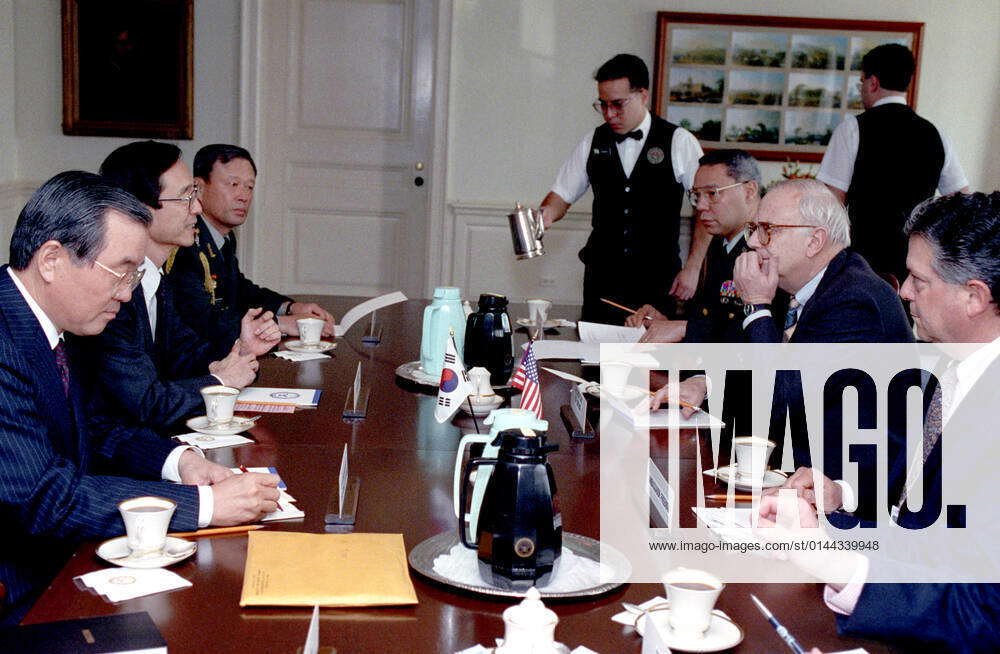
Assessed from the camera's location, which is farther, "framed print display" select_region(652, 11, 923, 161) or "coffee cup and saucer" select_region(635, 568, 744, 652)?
"framed print display" select_region(652, 11, 923, 161)

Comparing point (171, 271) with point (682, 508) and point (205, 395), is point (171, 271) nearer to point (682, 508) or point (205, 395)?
point (205, 395)

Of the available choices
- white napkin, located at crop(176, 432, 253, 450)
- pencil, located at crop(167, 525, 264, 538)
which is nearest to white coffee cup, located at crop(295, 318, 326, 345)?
white napkin, located at crop(176, 432, 253, 450)

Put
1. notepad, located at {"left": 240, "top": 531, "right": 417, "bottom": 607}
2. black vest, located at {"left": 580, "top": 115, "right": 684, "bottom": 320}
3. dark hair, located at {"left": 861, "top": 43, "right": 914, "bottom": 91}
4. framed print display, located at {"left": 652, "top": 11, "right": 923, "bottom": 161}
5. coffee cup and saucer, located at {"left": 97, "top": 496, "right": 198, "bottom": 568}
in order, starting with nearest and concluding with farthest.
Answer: notepad, located at {"left": 240, "top": 531, "right": 417, "bottom": 607}, coffee cup and saucer, located at {"left": 97, "top": 496, "right": 198, "bottom": 568}, dark hair, located at {"left": 861, "top": 43, "right": 914, "bottom": 91}, black vest, located at {"left": 580, "top": 115, "right": 684, "bottom": 320}, framed print display, located at {"left": 652, "top": 11, "right": 923, "bottom": 161}

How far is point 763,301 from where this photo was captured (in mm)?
2693

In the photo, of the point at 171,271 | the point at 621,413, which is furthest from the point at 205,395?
the point at 171,271

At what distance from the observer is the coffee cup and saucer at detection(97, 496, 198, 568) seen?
1.47 meters

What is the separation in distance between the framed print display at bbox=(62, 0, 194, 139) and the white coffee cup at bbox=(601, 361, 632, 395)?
382 centimetres

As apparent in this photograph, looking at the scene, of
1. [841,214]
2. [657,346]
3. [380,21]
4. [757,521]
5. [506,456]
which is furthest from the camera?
[380,21]

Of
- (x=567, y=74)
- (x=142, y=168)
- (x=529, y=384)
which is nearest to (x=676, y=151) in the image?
(x=567, y=74)

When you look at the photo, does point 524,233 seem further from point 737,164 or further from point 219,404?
point 219,404

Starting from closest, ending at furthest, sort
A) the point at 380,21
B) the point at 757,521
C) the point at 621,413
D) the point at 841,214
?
the point at 757,521, the point at 621,413, the point at 841,214, the point at 380,21

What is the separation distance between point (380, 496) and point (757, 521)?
631mm

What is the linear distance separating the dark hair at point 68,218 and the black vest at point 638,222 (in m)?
3.04

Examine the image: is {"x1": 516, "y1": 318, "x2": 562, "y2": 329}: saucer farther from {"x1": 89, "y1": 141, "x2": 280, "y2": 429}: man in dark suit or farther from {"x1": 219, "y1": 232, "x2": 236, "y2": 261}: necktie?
{"x1": 219, "y1": 232, "x2": 236, "y2": 261}: necktie
